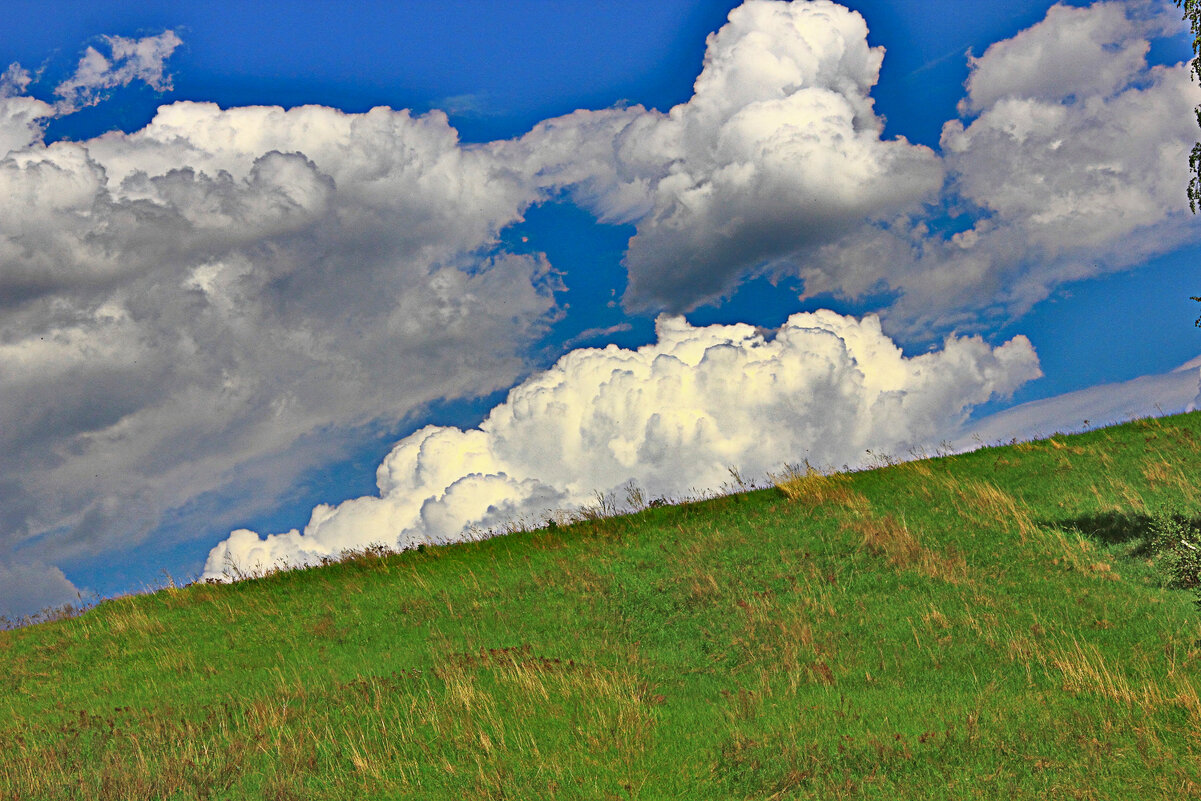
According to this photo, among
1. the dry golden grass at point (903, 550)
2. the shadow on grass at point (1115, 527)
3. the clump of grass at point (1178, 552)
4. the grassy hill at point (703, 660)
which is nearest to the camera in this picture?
the grassy hill at point (703, 660)

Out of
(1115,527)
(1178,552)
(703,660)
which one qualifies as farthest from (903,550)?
(703,660)

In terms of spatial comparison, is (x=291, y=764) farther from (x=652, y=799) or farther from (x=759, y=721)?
(x=759, y=721)

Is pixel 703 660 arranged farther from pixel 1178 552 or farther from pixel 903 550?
pixel 1178 552

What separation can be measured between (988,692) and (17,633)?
82.7 feet

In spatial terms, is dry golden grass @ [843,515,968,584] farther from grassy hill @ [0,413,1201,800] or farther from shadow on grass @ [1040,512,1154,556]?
shadow on grass @ [1040,512,1154,556]

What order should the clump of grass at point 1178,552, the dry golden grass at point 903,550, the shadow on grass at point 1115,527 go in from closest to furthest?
the clump of grass at point 1178,552 → the dry golden grass at point 903,550 → the shadow on grass at point 1115,527

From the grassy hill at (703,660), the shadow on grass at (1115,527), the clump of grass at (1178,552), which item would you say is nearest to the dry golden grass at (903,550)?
the grassy hill at (703,660)

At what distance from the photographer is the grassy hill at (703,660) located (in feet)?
28.9

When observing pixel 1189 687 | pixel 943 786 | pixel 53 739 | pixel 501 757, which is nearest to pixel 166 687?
pixel 53 739

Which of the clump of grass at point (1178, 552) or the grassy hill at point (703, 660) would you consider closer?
the grassy hill at point (703, 660)

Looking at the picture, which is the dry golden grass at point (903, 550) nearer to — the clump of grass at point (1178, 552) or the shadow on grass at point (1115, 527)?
the shadow on grass at point (1115, 527)

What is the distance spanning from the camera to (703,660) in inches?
522

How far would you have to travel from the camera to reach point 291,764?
976cm

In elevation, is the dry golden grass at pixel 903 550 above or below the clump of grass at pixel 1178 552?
above
